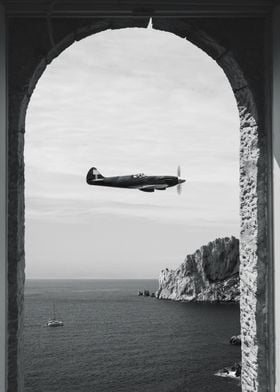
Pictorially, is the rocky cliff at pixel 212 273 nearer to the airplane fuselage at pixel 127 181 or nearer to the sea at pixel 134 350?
the sea at pixel 134 350

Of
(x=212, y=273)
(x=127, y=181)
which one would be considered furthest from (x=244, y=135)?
(x=212, y=273)

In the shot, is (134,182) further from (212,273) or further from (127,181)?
(212,273)

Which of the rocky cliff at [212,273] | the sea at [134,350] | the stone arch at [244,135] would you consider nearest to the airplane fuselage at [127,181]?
the stone arch at [244,135]

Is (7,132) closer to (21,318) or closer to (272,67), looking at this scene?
(21,318)

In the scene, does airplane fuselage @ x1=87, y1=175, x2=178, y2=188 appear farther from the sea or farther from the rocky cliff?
the rocky cliff

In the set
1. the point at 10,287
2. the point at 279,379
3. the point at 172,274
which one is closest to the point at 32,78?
the point at 10,287

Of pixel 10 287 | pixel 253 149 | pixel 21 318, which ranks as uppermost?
pixel 253 149

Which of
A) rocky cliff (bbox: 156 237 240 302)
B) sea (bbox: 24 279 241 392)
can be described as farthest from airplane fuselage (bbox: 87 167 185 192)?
rocky cliff (bbox: 156 237 240 302)
